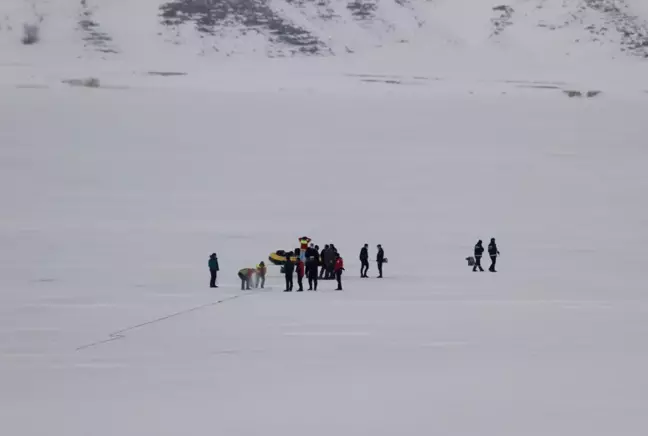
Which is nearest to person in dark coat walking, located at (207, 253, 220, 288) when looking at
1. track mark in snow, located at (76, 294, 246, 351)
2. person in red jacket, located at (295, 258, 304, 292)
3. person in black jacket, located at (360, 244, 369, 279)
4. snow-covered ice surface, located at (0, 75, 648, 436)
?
snow-covered ice surface, located at (0, 75, 648, 436)

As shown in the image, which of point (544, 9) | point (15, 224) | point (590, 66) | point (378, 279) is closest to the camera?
point (378, 279)

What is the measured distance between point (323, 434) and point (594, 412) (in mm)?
2272

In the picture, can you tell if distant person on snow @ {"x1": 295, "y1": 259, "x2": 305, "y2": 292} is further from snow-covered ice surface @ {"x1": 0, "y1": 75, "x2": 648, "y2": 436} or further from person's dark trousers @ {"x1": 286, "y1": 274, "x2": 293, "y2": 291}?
snow-covered ice surface @ {"x1": 0, "y1": 75, "x2": 648, "y2": 436}

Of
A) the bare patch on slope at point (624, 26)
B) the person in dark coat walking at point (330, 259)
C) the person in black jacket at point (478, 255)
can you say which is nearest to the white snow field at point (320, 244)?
the person in black jacket at point (478, 255)

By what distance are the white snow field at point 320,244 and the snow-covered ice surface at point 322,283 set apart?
5cm

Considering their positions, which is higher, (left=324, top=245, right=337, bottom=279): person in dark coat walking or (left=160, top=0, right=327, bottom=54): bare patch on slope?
(left=160, top=0, right=327, bottom=54): bare patch on slope

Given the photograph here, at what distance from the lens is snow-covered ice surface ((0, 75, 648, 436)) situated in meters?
7.87

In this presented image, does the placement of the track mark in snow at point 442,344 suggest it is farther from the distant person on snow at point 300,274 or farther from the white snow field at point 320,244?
the distant person on snow at point 300,274

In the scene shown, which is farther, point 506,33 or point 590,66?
point 506,33

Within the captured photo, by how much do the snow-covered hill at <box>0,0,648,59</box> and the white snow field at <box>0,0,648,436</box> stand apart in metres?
8.96

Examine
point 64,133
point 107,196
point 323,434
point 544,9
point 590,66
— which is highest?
point 544,9

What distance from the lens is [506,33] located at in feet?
236

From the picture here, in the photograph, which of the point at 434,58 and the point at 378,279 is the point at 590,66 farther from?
the point at 378,279

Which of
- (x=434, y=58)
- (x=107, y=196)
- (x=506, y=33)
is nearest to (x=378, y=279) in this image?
(x=107, y=196)
